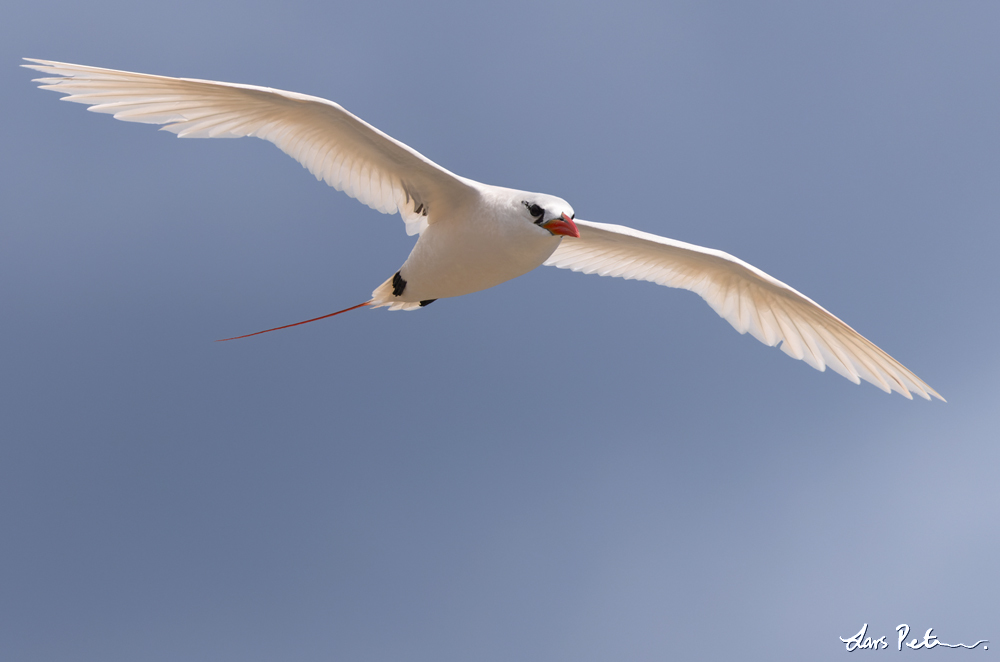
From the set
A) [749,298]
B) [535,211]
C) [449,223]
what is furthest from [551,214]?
[749,298]

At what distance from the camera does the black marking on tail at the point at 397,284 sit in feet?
31.6

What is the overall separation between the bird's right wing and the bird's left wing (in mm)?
2416

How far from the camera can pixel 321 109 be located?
328 inches

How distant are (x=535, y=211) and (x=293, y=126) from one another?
2809 mm

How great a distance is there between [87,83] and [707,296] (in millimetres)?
7808

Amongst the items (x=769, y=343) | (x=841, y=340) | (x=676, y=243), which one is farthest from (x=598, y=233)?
(x=841, y=340)

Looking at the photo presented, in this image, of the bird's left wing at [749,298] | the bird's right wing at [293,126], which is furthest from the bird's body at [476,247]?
the bird's left wing at [749,298]

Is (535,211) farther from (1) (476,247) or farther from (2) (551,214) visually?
(1) (476,247)

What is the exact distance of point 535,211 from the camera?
8031 mm

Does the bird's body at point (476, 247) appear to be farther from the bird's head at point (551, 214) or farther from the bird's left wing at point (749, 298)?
the bird's left wing at point (749, 298)

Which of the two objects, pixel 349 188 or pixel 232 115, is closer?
pixel 232 115

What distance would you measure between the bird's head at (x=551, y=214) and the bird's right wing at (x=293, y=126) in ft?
2.92

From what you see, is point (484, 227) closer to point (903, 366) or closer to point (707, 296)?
point (707, 296)

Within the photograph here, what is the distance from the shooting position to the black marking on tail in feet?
31.6
